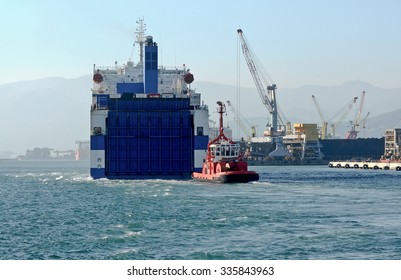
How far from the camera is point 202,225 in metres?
53.6

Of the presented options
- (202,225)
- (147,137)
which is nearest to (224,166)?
(147,137)

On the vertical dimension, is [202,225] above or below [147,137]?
below

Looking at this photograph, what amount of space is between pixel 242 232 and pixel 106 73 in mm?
73756

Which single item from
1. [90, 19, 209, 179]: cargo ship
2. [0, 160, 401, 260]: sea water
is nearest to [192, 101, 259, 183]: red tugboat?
[90, 19, 209, 179]: cargo ship

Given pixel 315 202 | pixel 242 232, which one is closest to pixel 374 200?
pixel 315 202

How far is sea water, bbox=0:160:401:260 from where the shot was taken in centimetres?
4284

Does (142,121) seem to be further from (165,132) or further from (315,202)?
(315,202)

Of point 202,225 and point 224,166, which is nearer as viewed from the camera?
point 202,225

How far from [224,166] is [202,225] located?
47.3 meters

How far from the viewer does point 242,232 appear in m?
49.8

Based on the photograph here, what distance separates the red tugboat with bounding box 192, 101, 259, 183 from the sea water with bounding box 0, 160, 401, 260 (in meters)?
11.7

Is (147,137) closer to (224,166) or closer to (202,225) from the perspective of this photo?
(224,166)

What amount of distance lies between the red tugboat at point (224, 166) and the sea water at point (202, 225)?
11.7 meters

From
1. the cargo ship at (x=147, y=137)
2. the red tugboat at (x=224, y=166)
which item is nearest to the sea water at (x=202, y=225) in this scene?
the red tugboat at (x=224, y=166)
